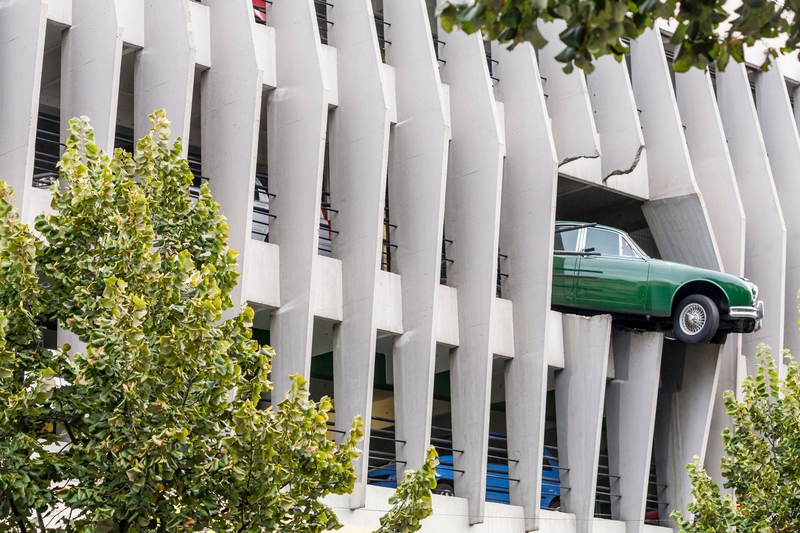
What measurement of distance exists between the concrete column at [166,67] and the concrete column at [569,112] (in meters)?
7.06

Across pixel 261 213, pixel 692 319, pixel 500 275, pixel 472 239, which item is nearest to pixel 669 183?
pixel 692 319

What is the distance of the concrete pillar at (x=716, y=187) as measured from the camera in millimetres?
23422

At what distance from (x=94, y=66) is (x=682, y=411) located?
12.4 m

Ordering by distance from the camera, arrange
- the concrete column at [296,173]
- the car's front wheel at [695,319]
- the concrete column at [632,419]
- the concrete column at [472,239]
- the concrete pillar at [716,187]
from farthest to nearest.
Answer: the concrete pillar at [716,187] → the concrete column at [632,419] → the car's front wheel at [695,319] → the concrete column at [472,239] → the concrete column at [296,173]

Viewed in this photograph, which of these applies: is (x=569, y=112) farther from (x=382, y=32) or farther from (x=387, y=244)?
(x=387, y=244)

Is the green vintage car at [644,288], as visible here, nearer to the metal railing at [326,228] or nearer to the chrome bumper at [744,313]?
the chrome bumper at [744,313]

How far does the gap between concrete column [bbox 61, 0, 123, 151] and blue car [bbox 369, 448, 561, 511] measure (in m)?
6.69

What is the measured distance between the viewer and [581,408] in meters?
20.8

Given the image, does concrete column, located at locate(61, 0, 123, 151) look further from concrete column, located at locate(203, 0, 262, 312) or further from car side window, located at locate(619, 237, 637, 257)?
car side window, located at locate(619, 237, 637, 257)

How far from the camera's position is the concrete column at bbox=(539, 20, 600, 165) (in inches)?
846

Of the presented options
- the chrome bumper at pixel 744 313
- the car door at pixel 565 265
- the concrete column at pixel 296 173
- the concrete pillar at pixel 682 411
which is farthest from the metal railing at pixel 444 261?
the concrete pillar at pixel 682 411

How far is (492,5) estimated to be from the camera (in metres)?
5.11

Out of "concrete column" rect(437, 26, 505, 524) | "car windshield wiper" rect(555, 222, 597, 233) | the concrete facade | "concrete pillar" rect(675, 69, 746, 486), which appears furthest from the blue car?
"car windshield wiper" rect(555, 222, 597, 233)

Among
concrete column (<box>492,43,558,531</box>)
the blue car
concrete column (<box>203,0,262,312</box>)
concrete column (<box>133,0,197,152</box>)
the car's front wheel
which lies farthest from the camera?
the car's front wheel
